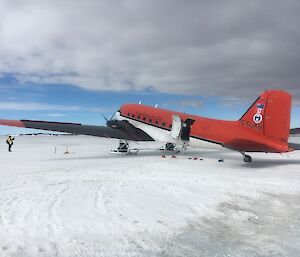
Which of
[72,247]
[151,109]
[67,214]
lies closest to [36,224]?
[67,214]

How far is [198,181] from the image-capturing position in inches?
525

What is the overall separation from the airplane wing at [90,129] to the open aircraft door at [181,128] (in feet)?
11.4

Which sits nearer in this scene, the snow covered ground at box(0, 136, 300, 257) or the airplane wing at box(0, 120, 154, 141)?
the snow covered ground at box(0, 136, 300, 257)

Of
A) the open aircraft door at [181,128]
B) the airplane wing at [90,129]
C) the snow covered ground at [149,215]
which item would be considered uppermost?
the open aircraft door at [181,128]

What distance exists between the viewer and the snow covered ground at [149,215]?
647 cm

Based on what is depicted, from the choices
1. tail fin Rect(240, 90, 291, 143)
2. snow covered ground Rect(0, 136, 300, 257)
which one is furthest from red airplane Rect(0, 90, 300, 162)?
snow covered ground Rect(0, 136, 300, 257)

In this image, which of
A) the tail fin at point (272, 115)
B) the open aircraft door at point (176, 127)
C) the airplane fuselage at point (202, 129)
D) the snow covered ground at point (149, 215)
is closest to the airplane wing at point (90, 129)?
the airplane fuselage at point (202, 129)

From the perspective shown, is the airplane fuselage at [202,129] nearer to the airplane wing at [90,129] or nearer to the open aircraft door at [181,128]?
the open aircraft door at [181,128]

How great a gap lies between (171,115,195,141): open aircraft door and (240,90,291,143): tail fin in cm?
439

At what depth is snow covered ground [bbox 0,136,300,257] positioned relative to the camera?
6470mm

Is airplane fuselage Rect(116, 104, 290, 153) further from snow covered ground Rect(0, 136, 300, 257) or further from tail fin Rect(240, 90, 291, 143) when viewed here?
snow covered ground Rect(0, 136, 300, 257)

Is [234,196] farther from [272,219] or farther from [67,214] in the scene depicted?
[67,214]

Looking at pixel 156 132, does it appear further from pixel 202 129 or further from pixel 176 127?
pixel 202 129

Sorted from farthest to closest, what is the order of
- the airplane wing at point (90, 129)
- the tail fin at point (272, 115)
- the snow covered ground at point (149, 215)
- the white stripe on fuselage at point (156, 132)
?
1. the airplane wing at point (90, 129)
2. the white stripe on fuselage at point (156, 132)
3. the tail fin at point (272, 115)
4. the snow covered ground at point (149, 215)
